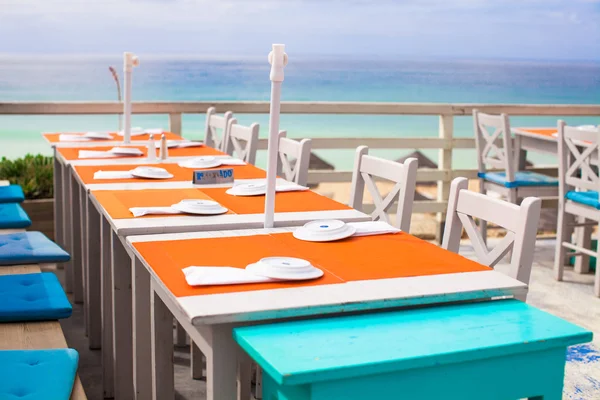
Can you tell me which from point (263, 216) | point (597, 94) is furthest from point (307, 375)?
point (597, 94)

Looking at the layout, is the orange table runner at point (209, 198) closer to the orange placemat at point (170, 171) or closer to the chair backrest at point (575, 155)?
the orange placemat at point (170, 171)

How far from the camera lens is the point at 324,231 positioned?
2164 mm

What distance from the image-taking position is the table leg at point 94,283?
3204mm

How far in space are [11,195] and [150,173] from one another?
137cm

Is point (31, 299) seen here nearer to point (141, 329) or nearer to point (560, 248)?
point (141, 329)

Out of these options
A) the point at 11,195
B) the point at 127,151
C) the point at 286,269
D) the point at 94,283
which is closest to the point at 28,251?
the point at 94,283

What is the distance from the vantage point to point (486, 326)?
156 centimetres

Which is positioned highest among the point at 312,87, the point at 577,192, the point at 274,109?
the point at 274,109

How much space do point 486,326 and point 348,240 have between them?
678mm

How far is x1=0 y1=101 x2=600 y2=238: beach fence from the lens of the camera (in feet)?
16.4

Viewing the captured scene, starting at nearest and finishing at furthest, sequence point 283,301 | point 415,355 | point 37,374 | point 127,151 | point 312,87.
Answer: point 415,355, point 283,301, point 37,374, point 127,151, point 312,87

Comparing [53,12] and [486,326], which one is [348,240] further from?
[53,12]

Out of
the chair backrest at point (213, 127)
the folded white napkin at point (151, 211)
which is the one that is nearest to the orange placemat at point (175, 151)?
the chair backrest at point (213, 127)

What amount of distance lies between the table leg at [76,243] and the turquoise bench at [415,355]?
2435 mm
